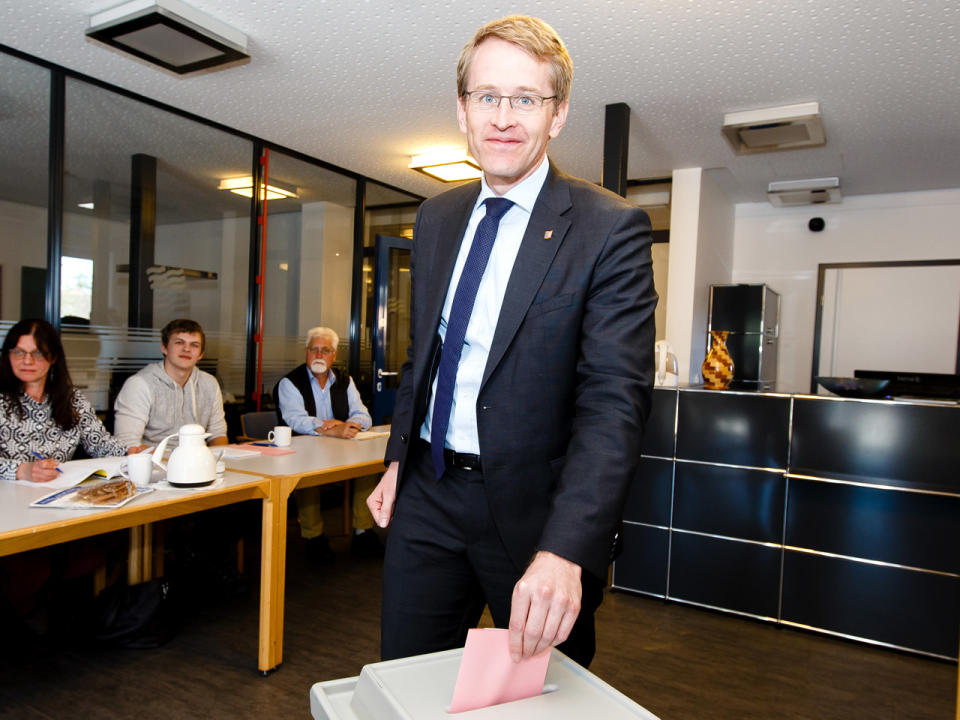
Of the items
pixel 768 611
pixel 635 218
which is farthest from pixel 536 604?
pixel 768 611

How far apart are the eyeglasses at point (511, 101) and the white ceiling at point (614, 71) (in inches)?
79.5

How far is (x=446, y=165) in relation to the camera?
5199 mm

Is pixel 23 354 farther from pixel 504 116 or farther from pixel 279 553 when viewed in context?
pixel 504 116

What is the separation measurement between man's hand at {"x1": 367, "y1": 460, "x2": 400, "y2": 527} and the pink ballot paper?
0.52m

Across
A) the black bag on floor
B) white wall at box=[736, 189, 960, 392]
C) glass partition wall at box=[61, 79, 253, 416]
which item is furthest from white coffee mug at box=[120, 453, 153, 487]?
white wall at box=[736, 189, 960, 392]

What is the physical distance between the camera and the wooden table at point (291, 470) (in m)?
2.56

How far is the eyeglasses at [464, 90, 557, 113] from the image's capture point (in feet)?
3.42

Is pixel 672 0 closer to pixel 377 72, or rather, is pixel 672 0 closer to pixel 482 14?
pixel 482 14

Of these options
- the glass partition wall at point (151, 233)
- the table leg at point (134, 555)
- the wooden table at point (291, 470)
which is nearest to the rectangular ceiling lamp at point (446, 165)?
the glass partition wall at point (151, 233)

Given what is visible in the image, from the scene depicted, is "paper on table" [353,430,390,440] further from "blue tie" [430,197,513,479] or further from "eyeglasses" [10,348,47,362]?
"blue tie" [430,197,513,479]

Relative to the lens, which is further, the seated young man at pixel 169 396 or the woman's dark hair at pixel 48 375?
the seated young man at pixel 169 396

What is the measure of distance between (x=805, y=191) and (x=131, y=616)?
17.5ft

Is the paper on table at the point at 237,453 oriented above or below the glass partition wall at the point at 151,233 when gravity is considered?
below

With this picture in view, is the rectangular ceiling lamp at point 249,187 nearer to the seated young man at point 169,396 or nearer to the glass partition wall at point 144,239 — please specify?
the glass partition wall at point 144,239
